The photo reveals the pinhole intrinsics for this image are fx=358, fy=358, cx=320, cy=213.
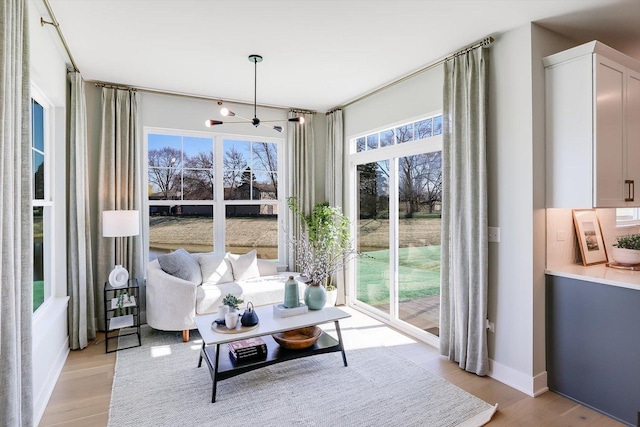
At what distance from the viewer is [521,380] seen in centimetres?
284

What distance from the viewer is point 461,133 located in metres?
3.21

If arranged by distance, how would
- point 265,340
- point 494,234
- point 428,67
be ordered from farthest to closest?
point 428,67 → point 265,340 → point 494,234

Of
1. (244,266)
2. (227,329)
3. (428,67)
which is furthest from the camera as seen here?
(244,266)

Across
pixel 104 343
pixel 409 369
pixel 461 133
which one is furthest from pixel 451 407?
pixel 104 343

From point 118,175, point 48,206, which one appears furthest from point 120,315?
point 118,175

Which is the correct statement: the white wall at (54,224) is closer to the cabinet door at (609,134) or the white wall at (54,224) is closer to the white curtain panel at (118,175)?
the white curtain panel at (118,175)

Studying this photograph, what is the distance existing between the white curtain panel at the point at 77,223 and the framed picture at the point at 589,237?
4.68 meters

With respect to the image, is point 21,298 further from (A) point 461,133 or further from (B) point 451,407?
(A) point 461,133

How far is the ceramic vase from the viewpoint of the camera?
3.31 meters

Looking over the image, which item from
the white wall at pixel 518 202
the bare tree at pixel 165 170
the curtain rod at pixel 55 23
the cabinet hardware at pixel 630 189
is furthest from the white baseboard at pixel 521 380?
the curtain rod at pixel 55 23

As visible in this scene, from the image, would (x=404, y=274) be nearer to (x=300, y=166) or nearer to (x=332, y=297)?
(x=332, y=297)

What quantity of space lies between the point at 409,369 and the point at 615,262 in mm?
1960

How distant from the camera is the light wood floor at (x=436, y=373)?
2.46m

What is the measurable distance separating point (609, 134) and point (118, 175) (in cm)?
473
